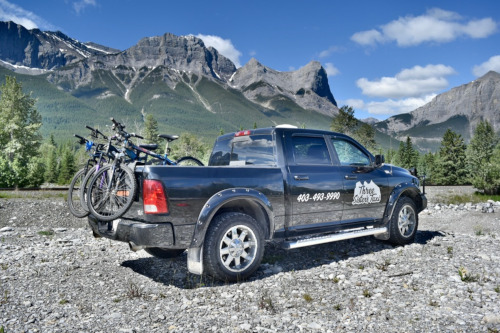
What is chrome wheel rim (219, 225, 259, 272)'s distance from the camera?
485 cm

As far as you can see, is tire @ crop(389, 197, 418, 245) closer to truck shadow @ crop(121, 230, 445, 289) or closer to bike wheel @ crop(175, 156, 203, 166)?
truck shadow @ crop(121, 230, 445, 289)

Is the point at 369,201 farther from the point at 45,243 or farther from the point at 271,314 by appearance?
the point at 45,243

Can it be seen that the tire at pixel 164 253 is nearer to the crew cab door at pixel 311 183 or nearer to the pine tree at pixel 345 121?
the crew cab door at pixel 311 183

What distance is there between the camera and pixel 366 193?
6.62 meters

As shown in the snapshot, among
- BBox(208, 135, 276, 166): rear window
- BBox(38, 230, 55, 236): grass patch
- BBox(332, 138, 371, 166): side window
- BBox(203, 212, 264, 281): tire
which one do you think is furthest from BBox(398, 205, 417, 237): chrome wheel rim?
BBox(38, 230, 55, 236): grass patch

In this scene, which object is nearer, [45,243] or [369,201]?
[369,201]

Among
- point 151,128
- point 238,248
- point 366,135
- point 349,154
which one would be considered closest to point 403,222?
point 349,154

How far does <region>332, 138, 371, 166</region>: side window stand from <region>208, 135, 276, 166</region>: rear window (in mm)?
1440

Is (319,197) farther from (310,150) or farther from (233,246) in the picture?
(233,246)

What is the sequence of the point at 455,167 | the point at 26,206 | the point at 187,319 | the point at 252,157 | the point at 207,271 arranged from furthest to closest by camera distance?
1. the point at 455,167
2. the point at 26,206
3. the point at 252,157
4. the point at 207,271
5. the point at 187,319

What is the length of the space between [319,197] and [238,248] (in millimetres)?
1660

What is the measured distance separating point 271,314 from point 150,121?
68837 millimetres

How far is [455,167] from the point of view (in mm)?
58312

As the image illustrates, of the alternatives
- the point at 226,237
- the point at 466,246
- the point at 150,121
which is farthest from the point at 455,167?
the point at 226,237
